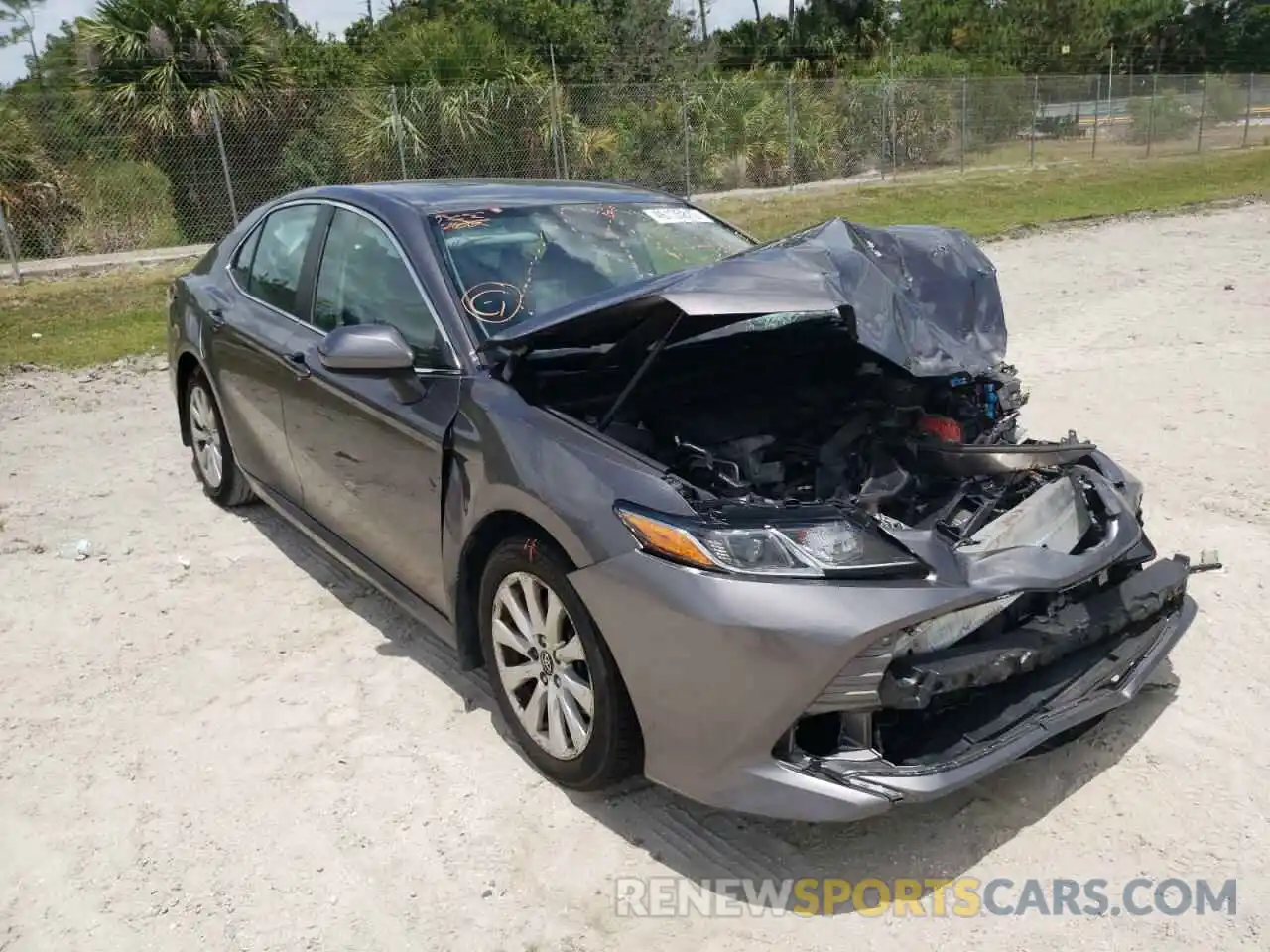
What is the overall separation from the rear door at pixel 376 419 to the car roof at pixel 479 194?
0.45 ft

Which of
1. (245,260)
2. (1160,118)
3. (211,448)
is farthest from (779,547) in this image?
(1160,118)

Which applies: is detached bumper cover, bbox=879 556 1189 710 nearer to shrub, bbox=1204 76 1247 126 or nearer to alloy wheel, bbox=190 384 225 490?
alloy wheel, bbox=190 384 225 490

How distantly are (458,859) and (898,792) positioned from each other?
1.22 m

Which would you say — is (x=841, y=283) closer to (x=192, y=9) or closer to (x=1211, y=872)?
(x=1211, y=872)

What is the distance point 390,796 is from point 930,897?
1.58 meters

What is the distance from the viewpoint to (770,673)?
254 cm

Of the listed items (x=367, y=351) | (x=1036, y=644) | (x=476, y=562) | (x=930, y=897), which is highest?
(x=367, y=351)

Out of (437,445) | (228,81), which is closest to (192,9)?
(228,81)

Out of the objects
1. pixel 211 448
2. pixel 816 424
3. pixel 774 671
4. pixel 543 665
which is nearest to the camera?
pixel 774 671

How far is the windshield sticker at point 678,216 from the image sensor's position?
4508mm

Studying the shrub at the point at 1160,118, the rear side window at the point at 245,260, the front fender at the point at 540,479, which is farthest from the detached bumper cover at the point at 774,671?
the shrub at the point at 1160,118

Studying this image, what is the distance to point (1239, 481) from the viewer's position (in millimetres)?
5270

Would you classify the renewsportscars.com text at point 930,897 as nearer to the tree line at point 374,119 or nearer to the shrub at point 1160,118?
the tree line at point 374,119

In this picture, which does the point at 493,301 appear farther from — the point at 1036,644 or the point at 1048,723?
the point at 1048,723
